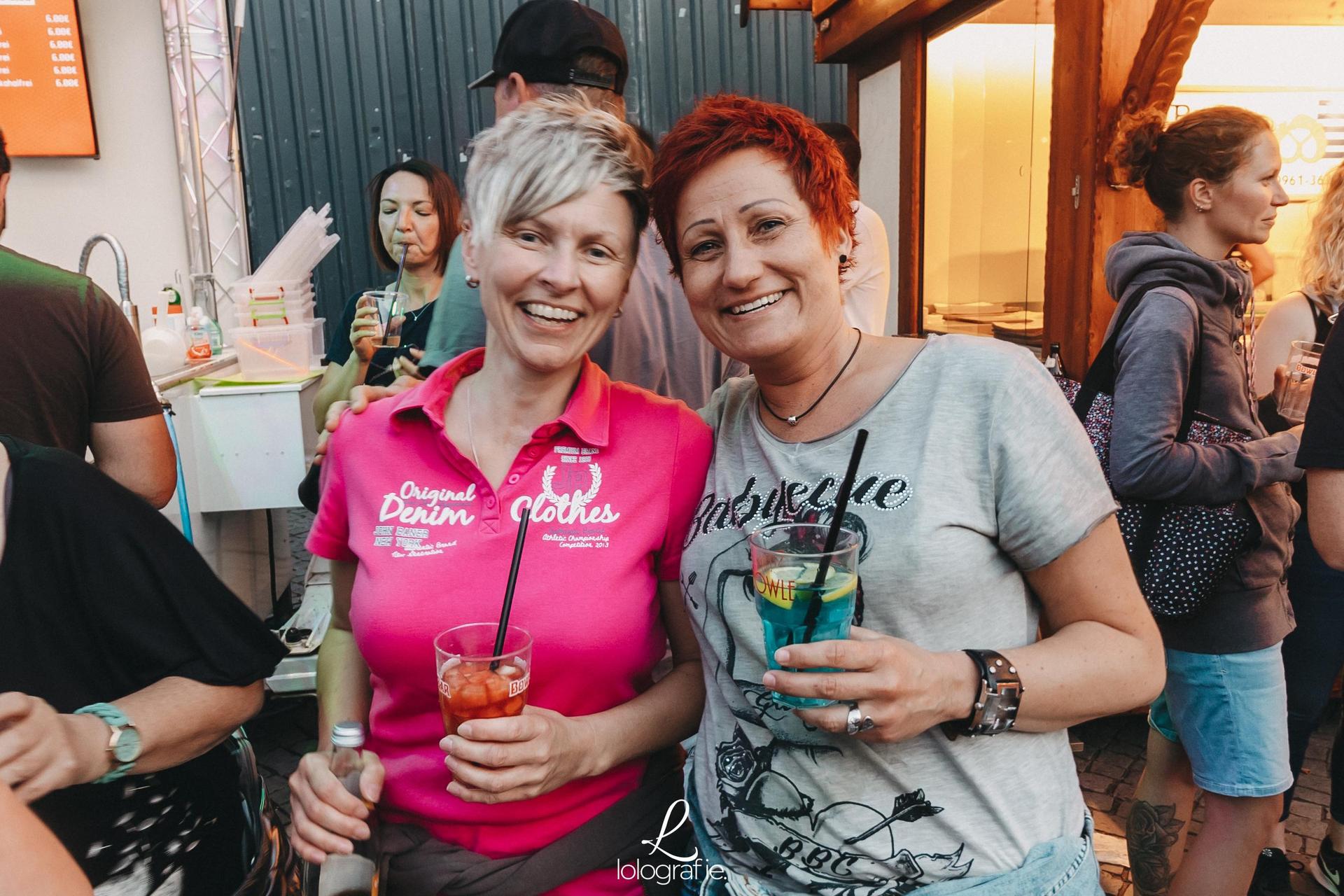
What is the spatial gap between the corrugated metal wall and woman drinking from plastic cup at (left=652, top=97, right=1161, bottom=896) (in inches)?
255

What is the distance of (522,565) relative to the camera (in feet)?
5.09

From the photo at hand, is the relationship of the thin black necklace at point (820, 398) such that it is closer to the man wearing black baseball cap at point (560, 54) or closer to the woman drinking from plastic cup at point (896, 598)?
the woman drinking from plastic cup at point (896, 598)

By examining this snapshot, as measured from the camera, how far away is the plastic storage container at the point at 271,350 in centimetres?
467

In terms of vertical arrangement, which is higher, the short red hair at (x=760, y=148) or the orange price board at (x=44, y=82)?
the orange price board at (x=44, y=82)

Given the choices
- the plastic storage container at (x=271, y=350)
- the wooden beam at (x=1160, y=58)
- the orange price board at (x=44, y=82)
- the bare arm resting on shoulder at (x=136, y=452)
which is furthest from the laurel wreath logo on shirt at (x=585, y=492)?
the orange price board at (x=44, y=82)

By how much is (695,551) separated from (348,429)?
0.71 metres

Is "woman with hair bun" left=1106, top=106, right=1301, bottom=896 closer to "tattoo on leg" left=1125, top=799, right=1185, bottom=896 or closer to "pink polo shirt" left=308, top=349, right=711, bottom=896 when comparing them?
"tattoo on leg" left=1125, top=799, right=1185, bottom=896

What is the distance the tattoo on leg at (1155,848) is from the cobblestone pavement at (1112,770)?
0.90ft

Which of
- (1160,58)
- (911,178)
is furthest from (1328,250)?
(911,178)

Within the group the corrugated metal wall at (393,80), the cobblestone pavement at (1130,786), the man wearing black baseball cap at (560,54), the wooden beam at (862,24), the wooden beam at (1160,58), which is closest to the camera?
the man wearing black baseball cap at (560,54)

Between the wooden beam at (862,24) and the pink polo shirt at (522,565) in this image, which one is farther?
the wooden beam at (862,24)

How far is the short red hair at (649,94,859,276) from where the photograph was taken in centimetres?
149

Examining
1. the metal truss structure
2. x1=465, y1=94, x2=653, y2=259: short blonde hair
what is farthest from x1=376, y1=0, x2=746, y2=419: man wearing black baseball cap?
the metal truss structure

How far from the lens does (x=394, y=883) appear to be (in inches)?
61.3
